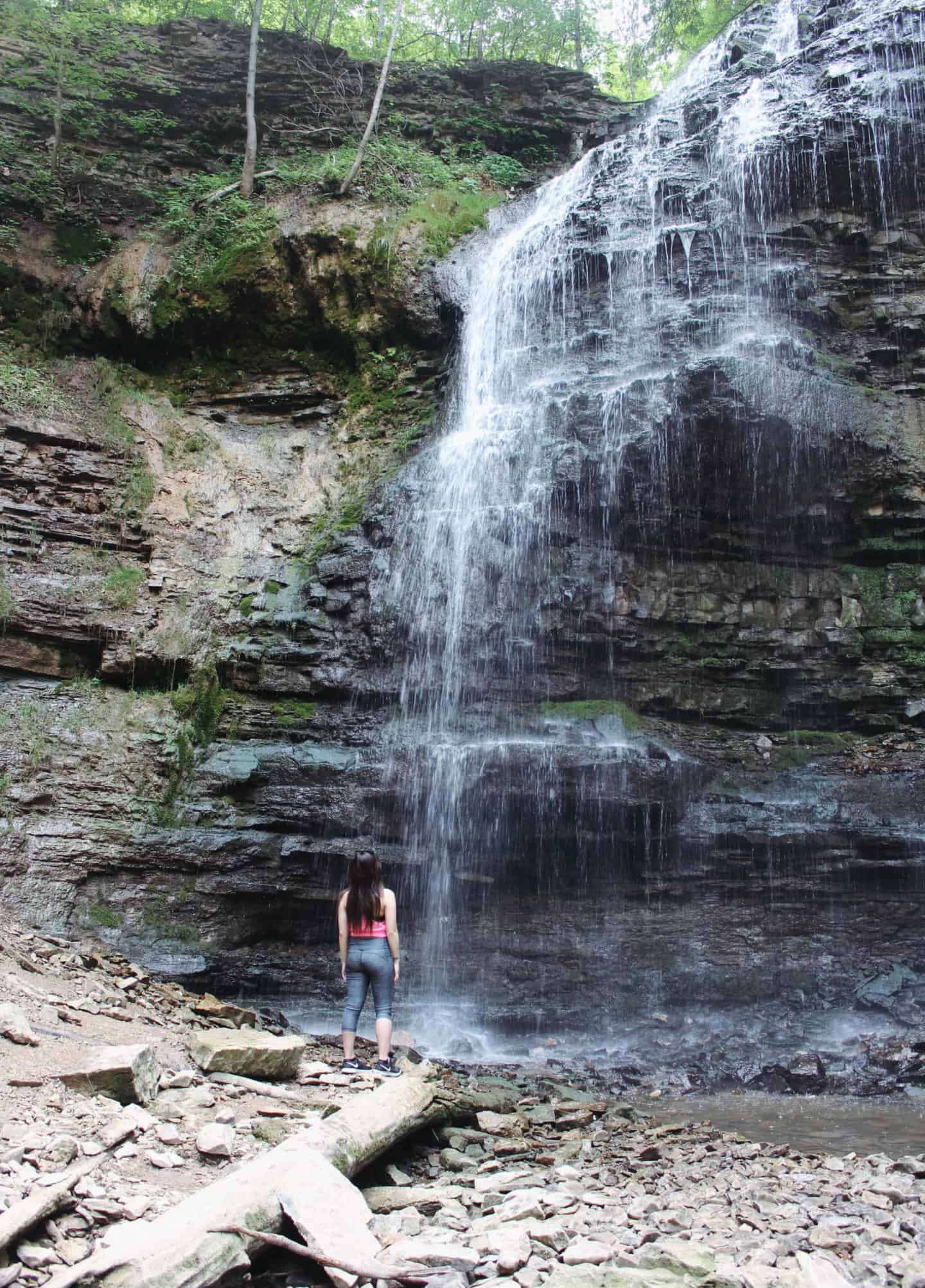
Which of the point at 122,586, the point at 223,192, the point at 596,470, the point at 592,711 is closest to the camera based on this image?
the point at 592,711

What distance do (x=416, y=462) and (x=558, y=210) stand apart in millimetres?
5119

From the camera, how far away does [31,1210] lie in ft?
9.32

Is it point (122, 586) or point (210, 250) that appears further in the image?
point (210, 250)

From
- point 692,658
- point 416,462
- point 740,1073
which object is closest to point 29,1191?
point 740,1073

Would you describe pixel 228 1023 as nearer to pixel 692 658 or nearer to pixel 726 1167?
pixel 726 1167

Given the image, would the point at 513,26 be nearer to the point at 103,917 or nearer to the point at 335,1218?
the point at 103,917

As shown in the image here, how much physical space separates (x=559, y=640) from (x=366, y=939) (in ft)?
16.4

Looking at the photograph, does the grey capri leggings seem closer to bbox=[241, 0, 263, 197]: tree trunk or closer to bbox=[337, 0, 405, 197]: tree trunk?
bbox=[337, 0, 405, 197]: tree trunk

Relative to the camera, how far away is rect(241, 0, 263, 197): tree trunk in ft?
47.5

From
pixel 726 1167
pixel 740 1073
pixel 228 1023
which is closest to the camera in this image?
pixel 726 1167

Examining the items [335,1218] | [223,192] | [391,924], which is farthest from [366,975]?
[223,192]

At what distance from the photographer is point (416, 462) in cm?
1186

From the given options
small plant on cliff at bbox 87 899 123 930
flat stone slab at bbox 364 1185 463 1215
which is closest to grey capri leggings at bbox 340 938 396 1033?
flat stone slab at bbox 364 1185 463 1215

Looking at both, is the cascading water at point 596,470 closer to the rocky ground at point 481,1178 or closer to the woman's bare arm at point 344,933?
the woman's bare arm at point 344,933
